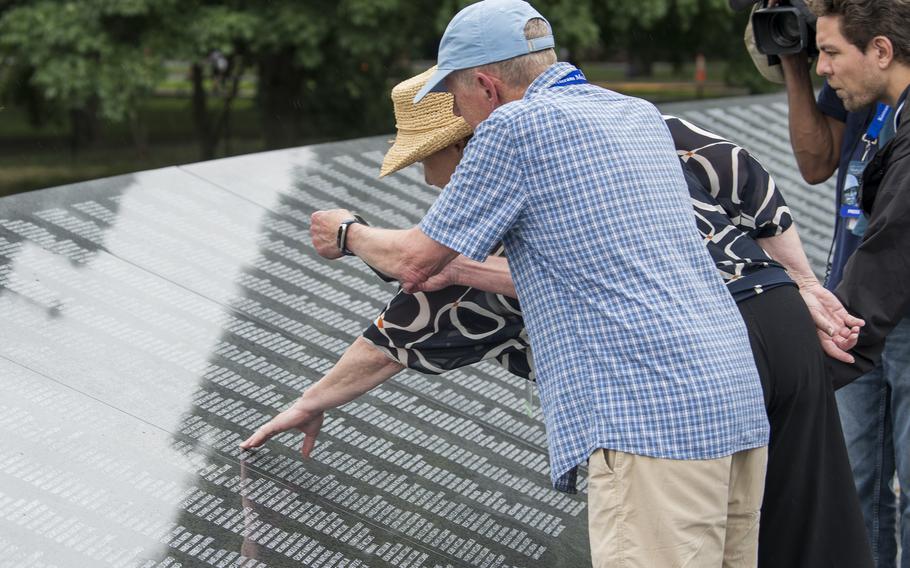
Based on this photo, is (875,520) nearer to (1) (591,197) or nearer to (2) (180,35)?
(1) (591,197)

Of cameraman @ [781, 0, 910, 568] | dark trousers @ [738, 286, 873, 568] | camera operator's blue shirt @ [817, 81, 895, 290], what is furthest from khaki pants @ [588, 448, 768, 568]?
camera operator's blue shirt @ [817, 81, 895, 290]

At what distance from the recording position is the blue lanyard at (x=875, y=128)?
3.05 meters

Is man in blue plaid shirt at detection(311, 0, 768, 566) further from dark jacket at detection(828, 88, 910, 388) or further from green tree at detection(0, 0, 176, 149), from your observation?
green tree at detection(0, 0, 176, 149)

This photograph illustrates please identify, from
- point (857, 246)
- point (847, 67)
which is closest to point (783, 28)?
point (847, 67)

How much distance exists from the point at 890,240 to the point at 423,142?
1063 mm

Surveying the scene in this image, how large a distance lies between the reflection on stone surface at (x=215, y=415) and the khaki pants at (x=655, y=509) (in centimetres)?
96

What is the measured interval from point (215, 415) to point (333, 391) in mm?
412

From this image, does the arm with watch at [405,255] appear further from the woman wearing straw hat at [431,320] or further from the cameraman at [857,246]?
the cameraman at [857,246]

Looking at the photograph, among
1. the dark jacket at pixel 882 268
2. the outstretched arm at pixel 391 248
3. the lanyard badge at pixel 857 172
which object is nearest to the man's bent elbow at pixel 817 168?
the lanyard badge at pixel 857 172

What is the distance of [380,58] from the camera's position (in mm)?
12906

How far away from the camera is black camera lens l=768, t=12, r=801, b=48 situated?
3354 millimetres

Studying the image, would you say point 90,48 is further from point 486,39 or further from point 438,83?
point 486,39

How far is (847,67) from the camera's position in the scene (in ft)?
9.14

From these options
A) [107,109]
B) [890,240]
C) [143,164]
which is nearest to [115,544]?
[890,240]
